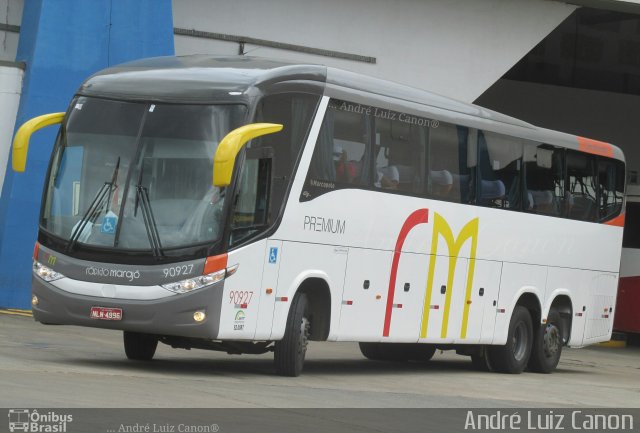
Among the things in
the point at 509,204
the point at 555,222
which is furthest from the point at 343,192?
the point at 555,222

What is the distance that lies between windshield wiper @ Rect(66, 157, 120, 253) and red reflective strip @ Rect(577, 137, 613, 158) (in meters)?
9.67

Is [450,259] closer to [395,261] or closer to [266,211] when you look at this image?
[395,261]

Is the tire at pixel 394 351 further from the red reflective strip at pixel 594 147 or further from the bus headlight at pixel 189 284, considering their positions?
the bus headlight at pixel 189 284

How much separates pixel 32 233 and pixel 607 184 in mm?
9691

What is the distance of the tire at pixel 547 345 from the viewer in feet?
67.9

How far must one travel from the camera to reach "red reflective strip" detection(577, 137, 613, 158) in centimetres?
2172

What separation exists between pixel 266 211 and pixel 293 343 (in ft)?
4.92

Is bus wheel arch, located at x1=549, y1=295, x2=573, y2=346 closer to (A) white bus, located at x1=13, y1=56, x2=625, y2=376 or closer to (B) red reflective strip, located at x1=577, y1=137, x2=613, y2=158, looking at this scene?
(A) white bus, located at x1=13, y1=56, x2=625, y2=376

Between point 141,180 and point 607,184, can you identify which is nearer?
point 141,180

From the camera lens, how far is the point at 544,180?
20.4 meters

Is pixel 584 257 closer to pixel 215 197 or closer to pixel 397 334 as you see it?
pixel 397 334

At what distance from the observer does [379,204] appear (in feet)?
53.6

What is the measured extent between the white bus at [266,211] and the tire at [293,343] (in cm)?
2
